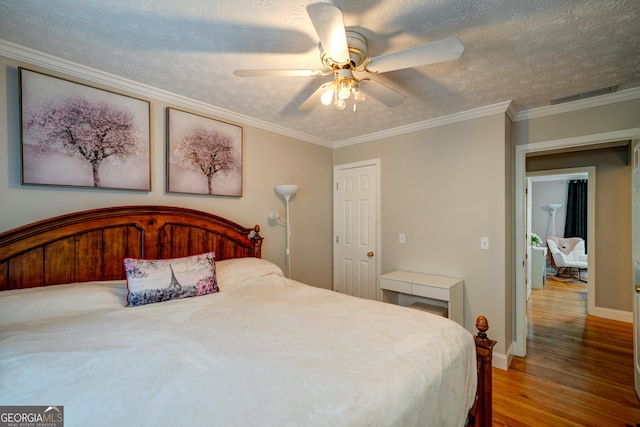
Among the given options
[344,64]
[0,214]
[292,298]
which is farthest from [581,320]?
[0,214]

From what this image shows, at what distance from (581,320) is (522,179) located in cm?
249

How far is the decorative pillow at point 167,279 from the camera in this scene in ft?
5.86

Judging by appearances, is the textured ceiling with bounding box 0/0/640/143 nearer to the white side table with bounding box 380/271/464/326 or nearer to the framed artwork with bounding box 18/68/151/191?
the framed artwork with bounding box 18/68/151/191

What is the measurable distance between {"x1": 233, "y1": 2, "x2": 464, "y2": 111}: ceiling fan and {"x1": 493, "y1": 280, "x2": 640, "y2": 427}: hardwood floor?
235 centimetres

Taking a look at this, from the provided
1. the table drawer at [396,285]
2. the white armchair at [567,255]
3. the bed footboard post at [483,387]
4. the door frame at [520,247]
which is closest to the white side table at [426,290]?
the table drawer at [396,285]

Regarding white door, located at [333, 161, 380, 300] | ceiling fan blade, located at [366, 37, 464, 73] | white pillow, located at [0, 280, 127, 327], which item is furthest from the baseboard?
white pillow, located at [0, 280, 127, 327]

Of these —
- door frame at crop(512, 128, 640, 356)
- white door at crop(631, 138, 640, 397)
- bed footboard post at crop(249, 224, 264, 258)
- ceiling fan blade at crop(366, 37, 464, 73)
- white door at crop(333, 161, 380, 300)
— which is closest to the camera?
ceiling fan blade at crop(366, 37, 464, 73)

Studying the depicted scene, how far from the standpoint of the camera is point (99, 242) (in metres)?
1.99

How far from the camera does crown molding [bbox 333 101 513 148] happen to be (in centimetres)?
255

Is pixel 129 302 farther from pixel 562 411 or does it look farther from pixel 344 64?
pixel 562 411

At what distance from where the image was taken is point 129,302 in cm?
175

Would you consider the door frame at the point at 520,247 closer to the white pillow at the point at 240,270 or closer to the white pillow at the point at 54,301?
the white pillow at the point at 240,270

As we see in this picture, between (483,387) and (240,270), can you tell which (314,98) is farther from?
(483,387)

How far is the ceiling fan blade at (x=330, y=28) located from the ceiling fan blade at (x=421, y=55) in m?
0.19
